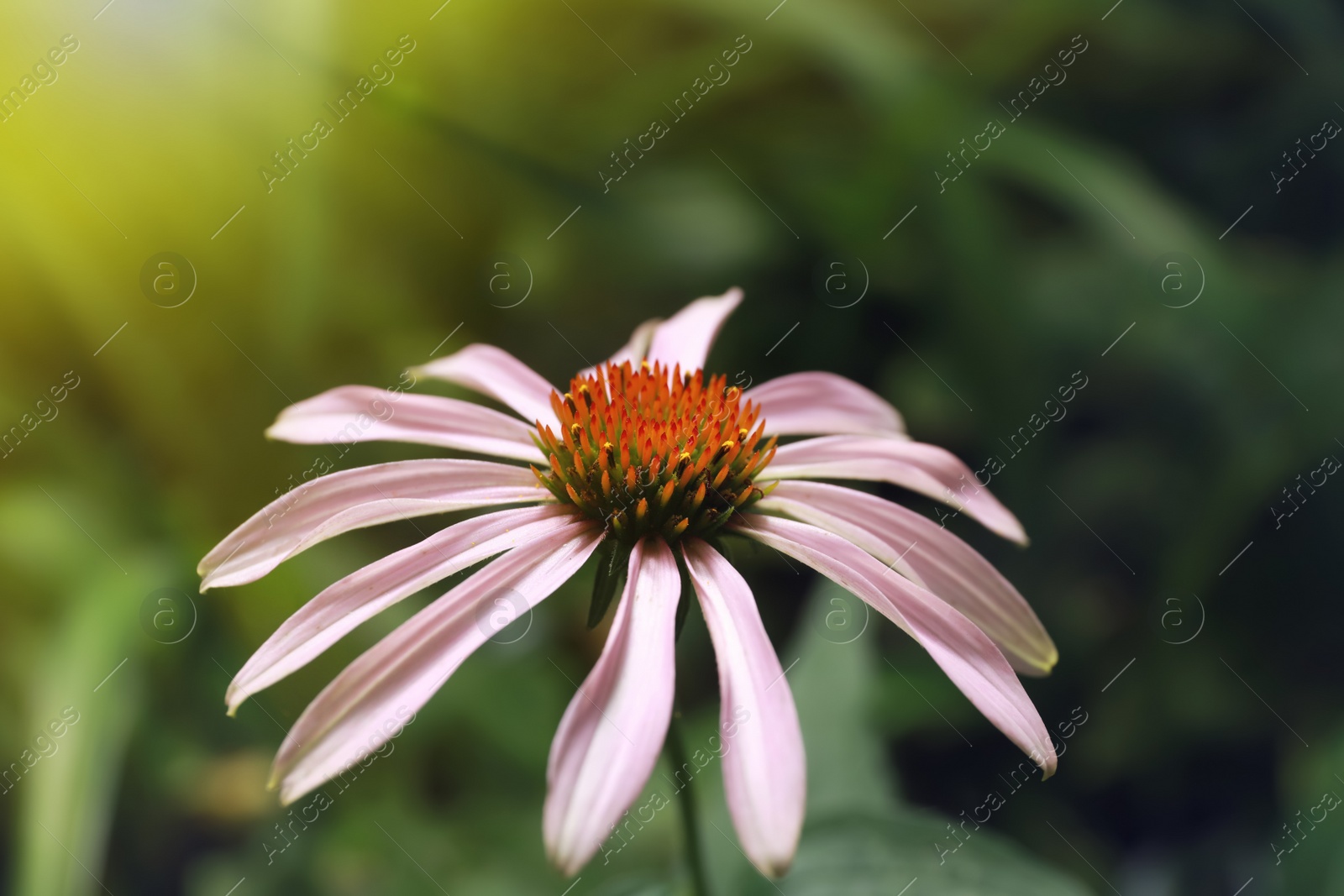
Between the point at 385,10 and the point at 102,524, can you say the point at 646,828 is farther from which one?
the point at 385,10

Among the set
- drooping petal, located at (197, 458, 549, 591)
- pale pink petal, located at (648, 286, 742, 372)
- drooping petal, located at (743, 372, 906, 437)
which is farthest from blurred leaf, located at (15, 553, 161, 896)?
drooping petal, located at (743, 372, 906, 437)

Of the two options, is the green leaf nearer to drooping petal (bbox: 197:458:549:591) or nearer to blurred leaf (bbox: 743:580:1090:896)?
drooping petal (bbox: 197:458:549:591)

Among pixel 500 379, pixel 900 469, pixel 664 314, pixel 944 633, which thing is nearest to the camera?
pixel 944 633

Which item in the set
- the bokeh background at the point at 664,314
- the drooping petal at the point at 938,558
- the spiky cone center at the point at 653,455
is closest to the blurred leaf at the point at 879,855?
the bokeh background at the point at 664,314

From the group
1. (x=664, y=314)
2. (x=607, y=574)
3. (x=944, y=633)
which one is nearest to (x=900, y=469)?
Answer: (x=944, y=633)

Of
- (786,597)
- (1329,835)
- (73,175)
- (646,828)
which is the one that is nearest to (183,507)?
→ (73,175)

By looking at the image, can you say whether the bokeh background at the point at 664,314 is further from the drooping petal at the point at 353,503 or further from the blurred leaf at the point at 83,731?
the drooping petal at the point at 353,503

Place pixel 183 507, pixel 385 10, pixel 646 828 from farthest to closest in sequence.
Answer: pixel 385 10
pixel 183 507
pixel 646 828

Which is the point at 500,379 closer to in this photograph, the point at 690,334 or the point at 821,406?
the point at 690,334
